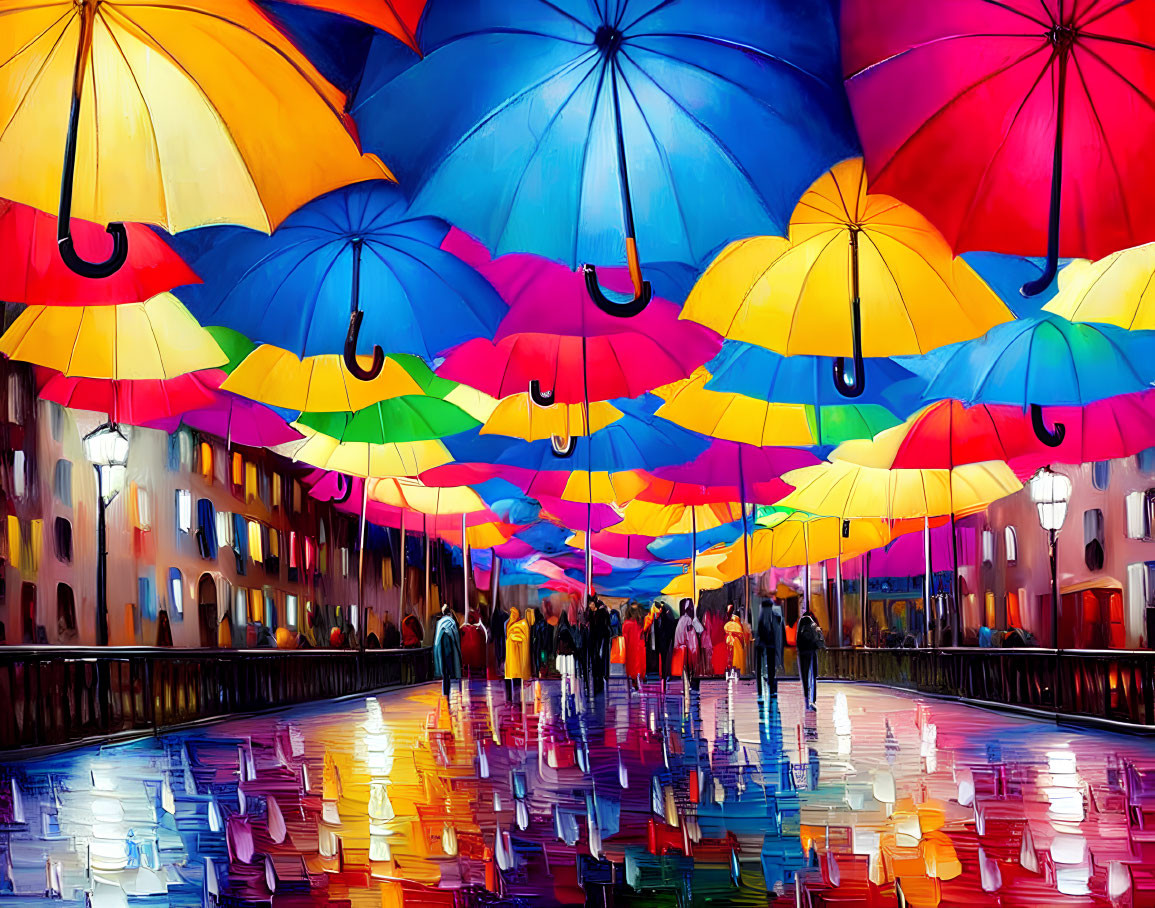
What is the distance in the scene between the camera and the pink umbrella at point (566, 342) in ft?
38.8

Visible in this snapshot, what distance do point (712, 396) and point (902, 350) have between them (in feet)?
17.0

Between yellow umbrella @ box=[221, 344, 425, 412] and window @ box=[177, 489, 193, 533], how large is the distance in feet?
38.0

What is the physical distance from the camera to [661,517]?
93.9 ft

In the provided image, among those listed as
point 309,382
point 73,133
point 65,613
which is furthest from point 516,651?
point 73,133

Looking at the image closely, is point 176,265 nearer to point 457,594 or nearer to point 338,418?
point 338,418

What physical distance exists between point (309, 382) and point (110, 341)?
2.24 metres

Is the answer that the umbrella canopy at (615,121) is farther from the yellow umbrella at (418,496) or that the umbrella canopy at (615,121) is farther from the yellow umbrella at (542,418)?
the yellow umbrella at (418,496)

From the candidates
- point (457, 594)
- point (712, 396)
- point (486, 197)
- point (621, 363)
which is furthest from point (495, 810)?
point (457, 594)

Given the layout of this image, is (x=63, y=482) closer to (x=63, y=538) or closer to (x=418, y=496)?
(x=63, y=538)

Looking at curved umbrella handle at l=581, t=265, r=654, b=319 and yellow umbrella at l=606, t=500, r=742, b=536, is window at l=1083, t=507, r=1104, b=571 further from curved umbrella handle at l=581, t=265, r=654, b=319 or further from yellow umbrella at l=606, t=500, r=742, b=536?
curved umbrella handle at l=581, t=265, r=654, b=319

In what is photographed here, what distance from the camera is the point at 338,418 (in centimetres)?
1678

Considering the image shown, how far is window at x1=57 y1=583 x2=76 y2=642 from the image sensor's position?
1917 cm

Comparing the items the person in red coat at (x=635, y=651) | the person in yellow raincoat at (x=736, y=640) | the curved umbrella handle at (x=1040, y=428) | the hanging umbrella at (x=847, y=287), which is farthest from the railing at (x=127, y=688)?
the person in yellow raincoat at (x=736, y=640)

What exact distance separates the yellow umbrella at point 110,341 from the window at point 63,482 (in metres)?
6.68
